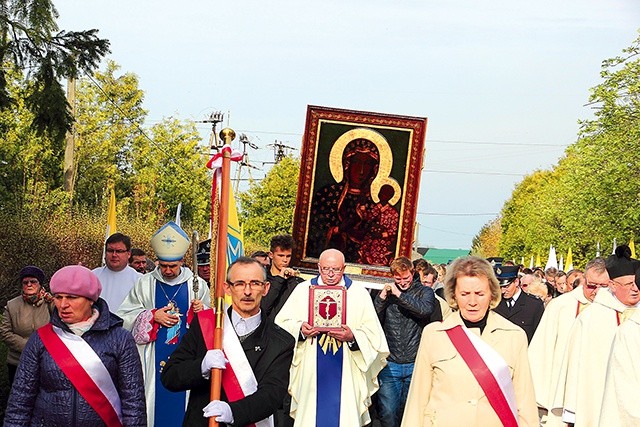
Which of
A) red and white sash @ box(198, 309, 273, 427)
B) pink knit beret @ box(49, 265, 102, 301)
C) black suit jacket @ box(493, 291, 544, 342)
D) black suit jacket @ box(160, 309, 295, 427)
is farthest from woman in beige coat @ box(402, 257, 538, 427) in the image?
black suit jacket @ box(493, 291, 544, 342)

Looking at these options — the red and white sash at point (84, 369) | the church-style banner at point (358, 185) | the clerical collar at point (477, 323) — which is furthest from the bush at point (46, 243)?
the clerical collar at point (477, 323)

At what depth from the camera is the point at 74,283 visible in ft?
20.6

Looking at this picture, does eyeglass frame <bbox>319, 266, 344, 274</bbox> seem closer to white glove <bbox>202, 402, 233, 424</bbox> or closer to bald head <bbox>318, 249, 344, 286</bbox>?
bald head <bbox>318, 249, 344, 286</bbox>

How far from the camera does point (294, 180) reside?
179ft

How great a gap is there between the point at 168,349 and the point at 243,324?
3465 millimetres

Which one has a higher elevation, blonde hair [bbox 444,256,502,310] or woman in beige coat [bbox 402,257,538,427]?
blonde hair [bbox 444,256,502,310]

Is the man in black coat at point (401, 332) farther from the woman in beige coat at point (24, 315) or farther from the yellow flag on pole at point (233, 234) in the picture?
the woman in beige coat at point (24, 315)

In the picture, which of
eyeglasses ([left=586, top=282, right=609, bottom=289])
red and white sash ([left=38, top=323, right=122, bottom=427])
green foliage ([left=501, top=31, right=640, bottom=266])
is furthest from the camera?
green foliage ([left=501, top=31, right=640, bottom=266])

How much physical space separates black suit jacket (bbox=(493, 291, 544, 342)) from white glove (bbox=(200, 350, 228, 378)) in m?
6.61

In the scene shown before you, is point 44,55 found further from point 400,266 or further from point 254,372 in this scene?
point 254,372

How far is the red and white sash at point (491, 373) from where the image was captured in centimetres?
630

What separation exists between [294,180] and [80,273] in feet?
158

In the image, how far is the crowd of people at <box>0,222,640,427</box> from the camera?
627cm

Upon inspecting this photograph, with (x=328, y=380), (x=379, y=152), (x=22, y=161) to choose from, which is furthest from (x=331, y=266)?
(x=22, y=161)
